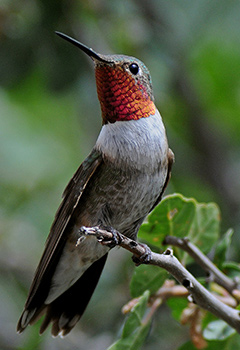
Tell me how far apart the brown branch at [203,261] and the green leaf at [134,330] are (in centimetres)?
25

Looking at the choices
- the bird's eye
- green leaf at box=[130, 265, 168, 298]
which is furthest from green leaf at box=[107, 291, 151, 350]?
the bird's eye

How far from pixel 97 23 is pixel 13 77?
647 millimetres

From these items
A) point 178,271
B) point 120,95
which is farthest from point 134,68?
point 178,271

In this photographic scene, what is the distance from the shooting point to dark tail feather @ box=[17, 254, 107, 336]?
118 inches

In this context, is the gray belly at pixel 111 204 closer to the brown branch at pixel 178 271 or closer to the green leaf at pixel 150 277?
the green leaf at pixel 150 277

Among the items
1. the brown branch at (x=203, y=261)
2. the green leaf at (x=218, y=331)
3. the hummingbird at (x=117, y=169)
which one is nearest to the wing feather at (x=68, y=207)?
the hummingbird at (x=117, y=169)

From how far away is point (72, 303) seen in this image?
305 cm

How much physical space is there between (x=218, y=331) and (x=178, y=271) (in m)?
0.50

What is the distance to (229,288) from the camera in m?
2.47

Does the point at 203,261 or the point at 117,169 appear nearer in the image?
the point at 203,261

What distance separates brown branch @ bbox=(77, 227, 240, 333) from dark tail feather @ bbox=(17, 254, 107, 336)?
89 cm

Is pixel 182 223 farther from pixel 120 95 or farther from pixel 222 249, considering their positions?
pixel 120 95

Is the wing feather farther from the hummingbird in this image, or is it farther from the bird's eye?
A: the bird's eye

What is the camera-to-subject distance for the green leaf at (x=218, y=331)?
7.81 ft
